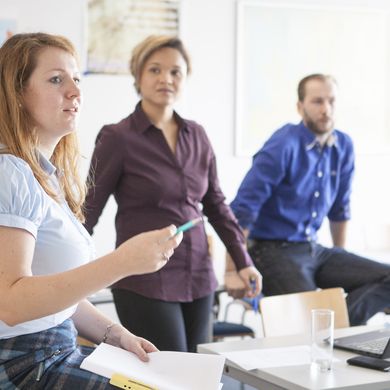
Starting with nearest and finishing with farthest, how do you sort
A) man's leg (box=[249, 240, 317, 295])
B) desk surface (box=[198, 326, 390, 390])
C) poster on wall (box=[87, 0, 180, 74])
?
desk surface (box=[198, 326, 390, 390])
man's leg (box=[249, 240, 317, 295])
poster on wall (box=[87, 0, 180, 74])

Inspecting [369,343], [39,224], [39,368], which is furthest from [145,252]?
[369,343]

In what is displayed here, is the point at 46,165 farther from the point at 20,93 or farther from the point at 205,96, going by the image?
the point at 205,96

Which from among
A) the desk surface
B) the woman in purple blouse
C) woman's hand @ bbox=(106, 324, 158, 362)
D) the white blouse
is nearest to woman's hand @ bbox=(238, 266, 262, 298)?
the woman in purple blouse

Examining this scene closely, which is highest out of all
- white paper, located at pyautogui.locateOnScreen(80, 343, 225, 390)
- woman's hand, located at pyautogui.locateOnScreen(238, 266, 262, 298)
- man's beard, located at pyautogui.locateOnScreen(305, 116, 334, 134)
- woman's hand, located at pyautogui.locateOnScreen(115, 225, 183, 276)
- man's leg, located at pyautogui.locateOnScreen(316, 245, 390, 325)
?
man's beard, located at pyautogui.locateOnScreen(305, 116, 334, 134)

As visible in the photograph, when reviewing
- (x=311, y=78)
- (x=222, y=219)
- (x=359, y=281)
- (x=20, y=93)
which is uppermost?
(x=311, y=78)

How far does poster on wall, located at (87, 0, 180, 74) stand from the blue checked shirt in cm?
217

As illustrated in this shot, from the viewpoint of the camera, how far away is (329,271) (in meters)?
3.74

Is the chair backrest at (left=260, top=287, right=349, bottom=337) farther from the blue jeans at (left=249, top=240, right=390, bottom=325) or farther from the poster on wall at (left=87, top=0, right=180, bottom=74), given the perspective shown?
the poster on wall at (left=87, top=0, right=180, bottom=74)

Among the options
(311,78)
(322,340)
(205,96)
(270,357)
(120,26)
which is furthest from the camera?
(205,96)

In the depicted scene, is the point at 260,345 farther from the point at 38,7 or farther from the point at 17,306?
the point at 38,7

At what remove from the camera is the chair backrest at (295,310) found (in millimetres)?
2836

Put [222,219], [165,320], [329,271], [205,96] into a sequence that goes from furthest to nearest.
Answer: [205,96], [329,271], [222,219], [165,320]

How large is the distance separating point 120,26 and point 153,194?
3065 millimetres

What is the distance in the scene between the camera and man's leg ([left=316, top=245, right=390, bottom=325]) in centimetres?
370
